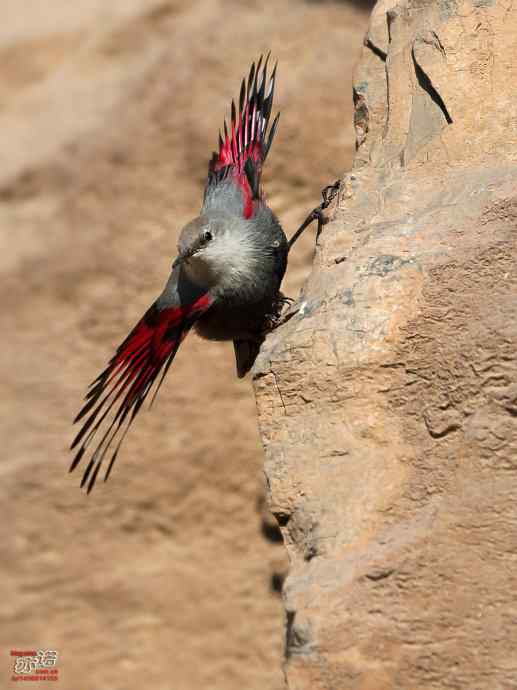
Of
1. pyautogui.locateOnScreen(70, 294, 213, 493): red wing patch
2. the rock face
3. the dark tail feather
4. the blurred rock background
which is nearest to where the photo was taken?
the rock face

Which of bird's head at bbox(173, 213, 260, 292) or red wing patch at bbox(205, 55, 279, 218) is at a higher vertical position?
red wing patch at bbox(205, 55, 279, 218)

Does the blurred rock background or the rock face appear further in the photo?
the blurred rock background

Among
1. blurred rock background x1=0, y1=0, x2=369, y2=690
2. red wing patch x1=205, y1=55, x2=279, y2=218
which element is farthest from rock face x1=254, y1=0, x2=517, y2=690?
blurred rock background x1=0, y1=0, x2=369, y2=690

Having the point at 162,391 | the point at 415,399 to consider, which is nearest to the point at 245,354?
the point at 415,399

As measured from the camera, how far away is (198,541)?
5414 mm

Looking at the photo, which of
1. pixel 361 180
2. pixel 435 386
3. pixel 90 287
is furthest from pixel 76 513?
pixel 435 386

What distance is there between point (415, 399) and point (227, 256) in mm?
1262

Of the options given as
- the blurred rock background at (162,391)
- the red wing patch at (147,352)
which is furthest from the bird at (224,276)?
the blurred rock background at (162,391)

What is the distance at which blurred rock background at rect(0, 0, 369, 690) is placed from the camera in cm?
530

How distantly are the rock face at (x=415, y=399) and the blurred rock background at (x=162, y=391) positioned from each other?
261cm

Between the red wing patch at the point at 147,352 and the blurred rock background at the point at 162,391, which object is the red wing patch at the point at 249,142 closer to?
the red wing patch at the point at 147,352

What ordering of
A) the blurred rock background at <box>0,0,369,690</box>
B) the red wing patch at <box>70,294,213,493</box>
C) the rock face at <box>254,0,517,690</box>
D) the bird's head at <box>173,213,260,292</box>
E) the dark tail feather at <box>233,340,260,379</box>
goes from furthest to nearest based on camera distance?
the blurred rock background at <box>0,0,369,690</box> < the dark tail feather at <box>233,340,260,379</box> < the bird's head at <box>173,213,260,292</box> < the red wing patch at <box>70,294,213,493</box> < the rock face at <box>254,0,517,690</box>

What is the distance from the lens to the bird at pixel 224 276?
10.9 feet

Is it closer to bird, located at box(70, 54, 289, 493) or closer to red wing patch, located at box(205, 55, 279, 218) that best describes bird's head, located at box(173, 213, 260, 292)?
bird, located at box(70, 54, 289, 493)
